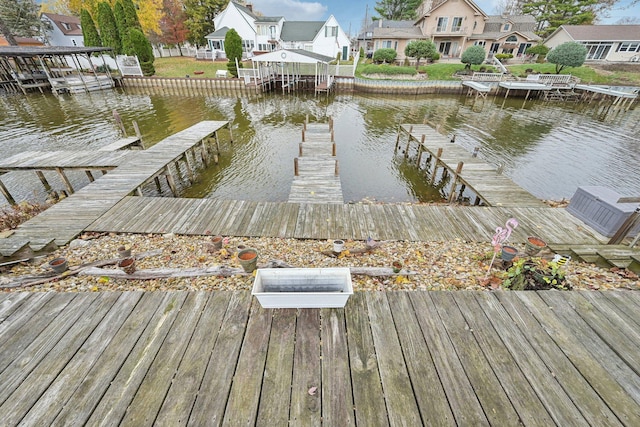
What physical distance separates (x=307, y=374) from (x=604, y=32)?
61.5 meters

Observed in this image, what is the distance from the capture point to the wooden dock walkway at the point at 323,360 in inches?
108

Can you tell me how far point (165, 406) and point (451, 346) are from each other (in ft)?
11.2

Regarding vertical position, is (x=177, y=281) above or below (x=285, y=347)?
below

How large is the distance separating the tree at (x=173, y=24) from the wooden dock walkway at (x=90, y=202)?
→ 4284 centimetres

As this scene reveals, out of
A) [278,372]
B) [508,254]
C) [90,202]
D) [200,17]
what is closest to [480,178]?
[508,254]

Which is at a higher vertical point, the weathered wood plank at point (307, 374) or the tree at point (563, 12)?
the tree at point (563, 12)

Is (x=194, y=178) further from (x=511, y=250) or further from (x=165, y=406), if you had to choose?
(x=511, y=250)

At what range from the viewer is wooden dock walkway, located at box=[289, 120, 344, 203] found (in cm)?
959

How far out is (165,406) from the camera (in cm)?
275

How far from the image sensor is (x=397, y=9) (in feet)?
205

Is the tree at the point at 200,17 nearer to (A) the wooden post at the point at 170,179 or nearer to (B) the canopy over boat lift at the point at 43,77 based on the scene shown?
(B) the canopy over boat lift at the point at 43,77

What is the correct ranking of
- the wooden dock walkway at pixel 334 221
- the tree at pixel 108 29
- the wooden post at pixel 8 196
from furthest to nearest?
the tree at pixel 108 29 → the wooden post at pixel 8 196 → the wooden dock walkway at pixel 334 221

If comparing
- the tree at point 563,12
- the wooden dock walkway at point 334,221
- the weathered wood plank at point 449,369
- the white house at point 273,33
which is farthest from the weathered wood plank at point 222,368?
the tree at point 563,12

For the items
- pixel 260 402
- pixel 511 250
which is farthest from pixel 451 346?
pixel 511 250
